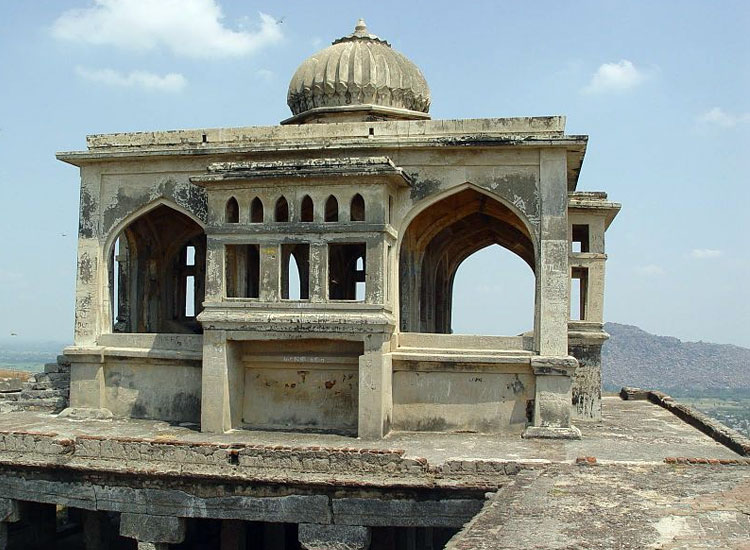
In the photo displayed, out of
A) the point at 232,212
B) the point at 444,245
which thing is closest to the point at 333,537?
the point at 232,212

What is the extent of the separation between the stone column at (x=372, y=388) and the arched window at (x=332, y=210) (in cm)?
268

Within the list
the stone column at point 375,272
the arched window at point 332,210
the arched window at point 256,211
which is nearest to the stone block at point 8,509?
the arched window at point 256,211

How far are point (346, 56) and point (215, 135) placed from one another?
11.9 ft

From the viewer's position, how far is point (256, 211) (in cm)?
1933

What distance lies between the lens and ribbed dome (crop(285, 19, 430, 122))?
2133 cm

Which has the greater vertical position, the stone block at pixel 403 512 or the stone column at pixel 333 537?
the stone block at pixel 403 512

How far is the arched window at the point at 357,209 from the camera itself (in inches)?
744

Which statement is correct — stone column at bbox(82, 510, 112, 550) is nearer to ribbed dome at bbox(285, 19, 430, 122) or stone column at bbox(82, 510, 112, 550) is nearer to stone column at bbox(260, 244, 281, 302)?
stone column at bbox(260, 244, 281, 302)

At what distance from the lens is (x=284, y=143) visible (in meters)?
19.8

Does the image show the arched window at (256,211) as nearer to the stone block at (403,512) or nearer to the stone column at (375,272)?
the stone column at (375,272)

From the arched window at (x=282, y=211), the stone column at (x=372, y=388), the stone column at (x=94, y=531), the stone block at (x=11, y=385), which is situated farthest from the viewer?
the stone block at (x=11, y=385)

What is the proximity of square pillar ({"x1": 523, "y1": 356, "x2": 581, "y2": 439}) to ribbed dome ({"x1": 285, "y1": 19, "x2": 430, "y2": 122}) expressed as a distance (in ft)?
22.1

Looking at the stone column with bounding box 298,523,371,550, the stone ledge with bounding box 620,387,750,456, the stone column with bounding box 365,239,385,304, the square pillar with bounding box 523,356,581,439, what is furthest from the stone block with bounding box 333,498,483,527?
the stone ledge with bounding box 620,387,750,456

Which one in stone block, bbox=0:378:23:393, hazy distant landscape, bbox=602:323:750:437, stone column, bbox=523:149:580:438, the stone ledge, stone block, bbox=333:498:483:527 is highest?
stone column, bbox=523:149:580:438
